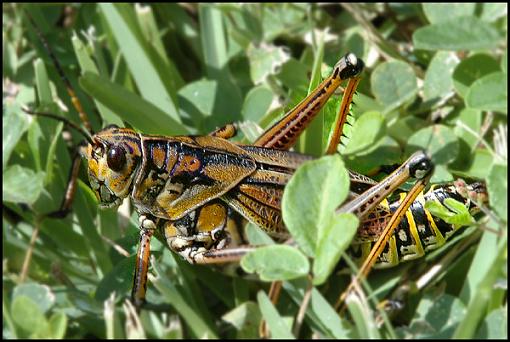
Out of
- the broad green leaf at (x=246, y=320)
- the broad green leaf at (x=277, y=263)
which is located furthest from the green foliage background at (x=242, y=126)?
the broad green leaf at (x=277, y=263)

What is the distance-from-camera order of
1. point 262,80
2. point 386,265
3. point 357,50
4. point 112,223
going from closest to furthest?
point 386,265 < point 112,223 < point 262,80 < point 357,50

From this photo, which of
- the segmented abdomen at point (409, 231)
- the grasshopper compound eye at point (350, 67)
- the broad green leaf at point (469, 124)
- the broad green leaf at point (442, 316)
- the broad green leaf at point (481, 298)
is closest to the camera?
the broad green leaf at point (481, 298)

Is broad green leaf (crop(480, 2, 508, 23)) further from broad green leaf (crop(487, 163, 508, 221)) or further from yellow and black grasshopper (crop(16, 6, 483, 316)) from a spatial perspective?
broad green leaf (crop(487, 163, 508, 221))

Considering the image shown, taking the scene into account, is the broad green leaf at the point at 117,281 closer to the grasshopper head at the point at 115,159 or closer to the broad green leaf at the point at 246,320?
the grasshopper head at the point at 115,159

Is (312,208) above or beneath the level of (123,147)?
beneath

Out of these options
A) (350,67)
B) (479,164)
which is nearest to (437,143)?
(479,164)

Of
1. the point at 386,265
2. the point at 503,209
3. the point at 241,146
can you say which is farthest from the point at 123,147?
the point at 503,209

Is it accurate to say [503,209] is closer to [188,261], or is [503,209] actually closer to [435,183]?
[435,183]
